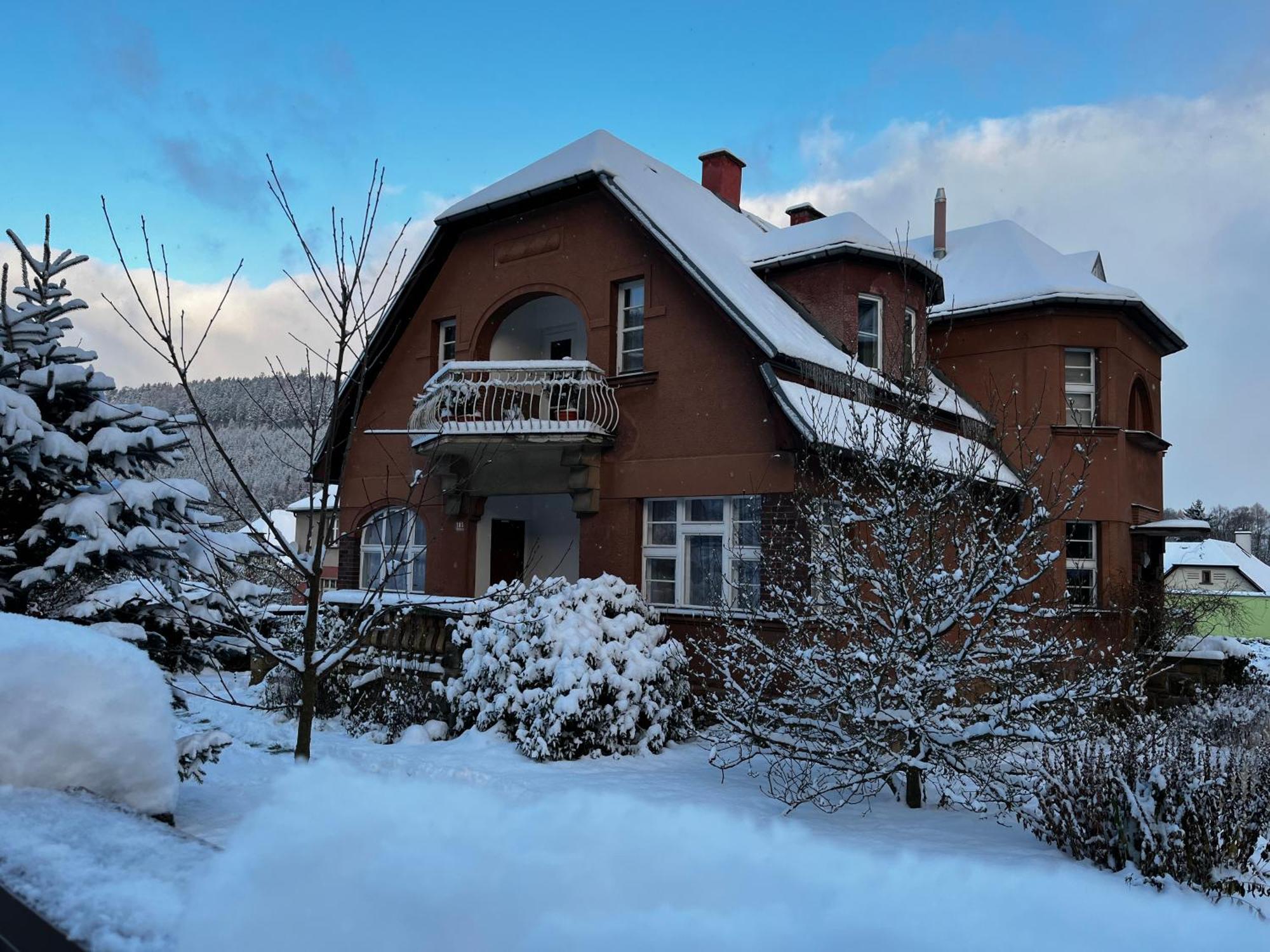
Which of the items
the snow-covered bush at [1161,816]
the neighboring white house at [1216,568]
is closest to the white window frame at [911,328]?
the snow-covered bush at [1161,816]

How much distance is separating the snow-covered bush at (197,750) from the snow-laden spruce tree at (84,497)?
120cm

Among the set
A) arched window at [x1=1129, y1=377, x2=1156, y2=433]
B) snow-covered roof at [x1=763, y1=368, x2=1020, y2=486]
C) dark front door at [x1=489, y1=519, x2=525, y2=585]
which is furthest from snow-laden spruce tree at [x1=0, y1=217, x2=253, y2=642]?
arched window at [x1=1129, y1=377, x2=1156, y2=433]

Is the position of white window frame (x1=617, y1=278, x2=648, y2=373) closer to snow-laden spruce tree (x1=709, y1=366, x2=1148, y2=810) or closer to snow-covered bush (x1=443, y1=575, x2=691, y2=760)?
snow-covered bush (x1=443, y1=575, x2=691, y2=760)

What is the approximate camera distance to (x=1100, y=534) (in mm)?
16766

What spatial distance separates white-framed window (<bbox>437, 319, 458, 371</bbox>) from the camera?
672 inches

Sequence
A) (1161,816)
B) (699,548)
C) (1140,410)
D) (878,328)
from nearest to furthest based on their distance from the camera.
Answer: (1161,816) → (699,548) → (878,328) → (1140,410)

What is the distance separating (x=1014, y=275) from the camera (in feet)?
57.4

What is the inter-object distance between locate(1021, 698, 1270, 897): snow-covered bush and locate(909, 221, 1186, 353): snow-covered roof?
977 cm

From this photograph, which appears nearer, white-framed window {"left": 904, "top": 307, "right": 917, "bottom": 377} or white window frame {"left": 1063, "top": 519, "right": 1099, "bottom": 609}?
white-framed window {"left": 904, "top": 307, "right": 917, "bottom": 377}

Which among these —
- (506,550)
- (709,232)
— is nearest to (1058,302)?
(709,232)

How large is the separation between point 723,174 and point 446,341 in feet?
23.9

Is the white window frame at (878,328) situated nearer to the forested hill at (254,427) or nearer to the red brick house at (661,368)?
the red brick house at (661,368)

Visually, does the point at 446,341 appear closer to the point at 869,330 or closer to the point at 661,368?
the point at 661,368

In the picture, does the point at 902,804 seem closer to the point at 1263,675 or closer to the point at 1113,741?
the point at 1113,741
